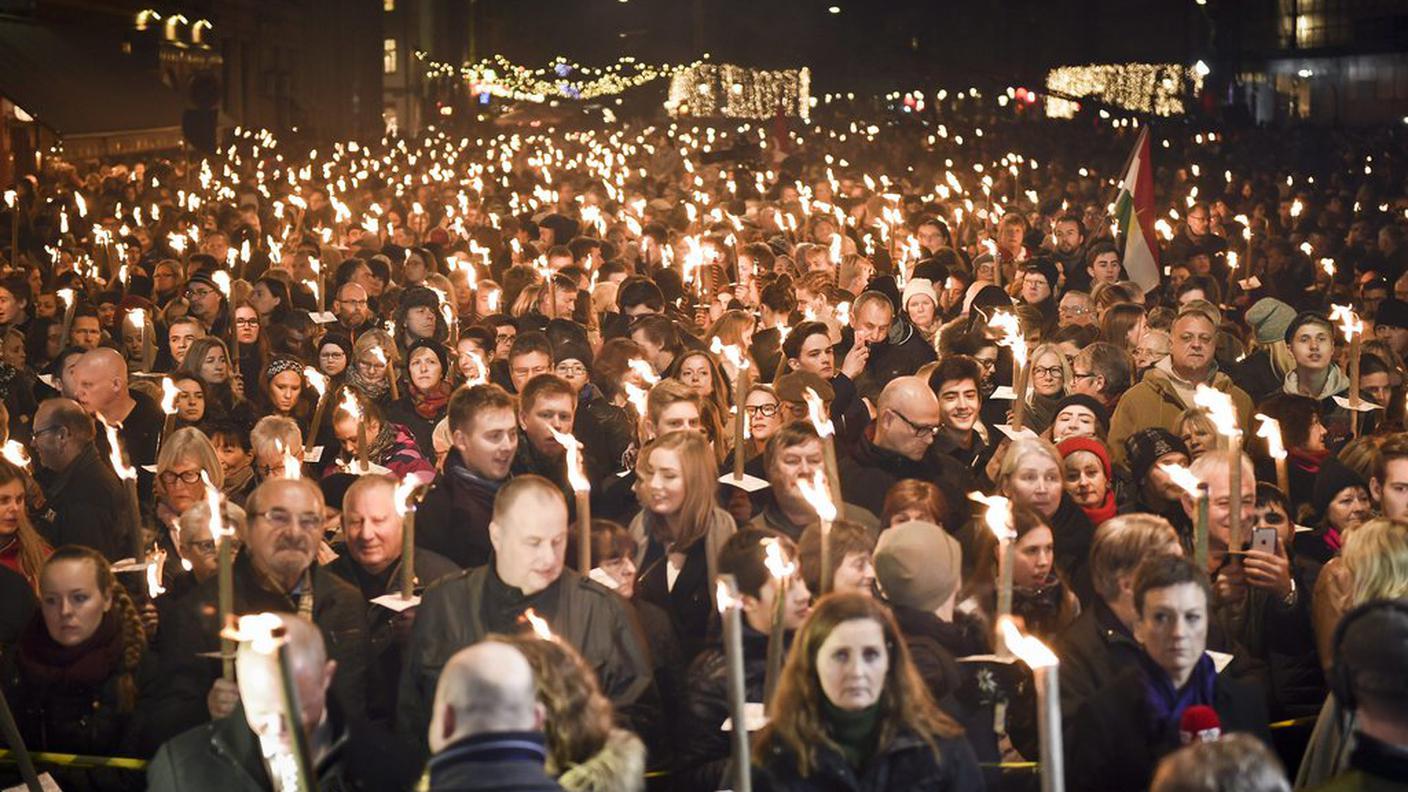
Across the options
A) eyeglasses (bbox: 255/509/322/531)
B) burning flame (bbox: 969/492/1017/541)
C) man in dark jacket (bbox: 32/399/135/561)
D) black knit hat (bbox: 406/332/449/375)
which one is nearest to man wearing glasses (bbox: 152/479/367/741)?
eyeglasses (bbox: 255/509/322/531)

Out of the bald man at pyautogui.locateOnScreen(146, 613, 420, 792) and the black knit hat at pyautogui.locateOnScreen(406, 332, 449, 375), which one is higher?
the black knit hat at pyautogui.locateOnScreen(406, 332, 449, 375)

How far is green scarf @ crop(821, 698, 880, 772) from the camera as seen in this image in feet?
15.6

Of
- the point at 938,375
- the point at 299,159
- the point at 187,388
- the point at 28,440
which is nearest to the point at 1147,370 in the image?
the point at 938,375

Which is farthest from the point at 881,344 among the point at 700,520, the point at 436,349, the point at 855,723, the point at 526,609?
the point at 855,723

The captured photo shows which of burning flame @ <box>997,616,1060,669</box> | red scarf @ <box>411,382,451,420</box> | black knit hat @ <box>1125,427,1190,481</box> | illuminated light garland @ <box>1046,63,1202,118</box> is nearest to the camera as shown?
burning flame @ <box>997,616,1060,669</box>

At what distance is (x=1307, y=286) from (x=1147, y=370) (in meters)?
5.83

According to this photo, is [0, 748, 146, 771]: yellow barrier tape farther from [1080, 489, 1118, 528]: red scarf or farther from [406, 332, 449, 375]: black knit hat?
[406, 332, 449, 375]: black knit hat

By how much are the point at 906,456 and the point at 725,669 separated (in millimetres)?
3204

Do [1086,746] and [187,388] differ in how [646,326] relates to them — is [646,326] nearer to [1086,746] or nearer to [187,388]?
[187,388]

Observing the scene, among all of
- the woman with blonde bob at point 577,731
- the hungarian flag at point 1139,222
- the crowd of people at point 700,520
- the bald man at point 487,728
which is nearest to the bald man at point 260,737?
the crowd of people at point 700,520

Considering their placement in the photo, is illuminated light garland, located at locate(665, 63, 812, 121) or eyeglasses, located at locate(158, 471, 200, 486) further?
illuminated light garland, located at locate(665, 63, 812, 121)

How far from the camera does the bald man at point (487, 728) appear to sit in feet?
12.2

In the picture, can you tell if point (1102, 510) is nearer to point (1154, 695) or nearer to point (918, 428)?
point (918, 428)

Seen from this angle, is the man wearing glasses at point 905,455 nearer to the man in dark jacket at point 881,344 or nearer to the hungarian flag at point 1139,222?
the man in dark jacket at point 881,344
